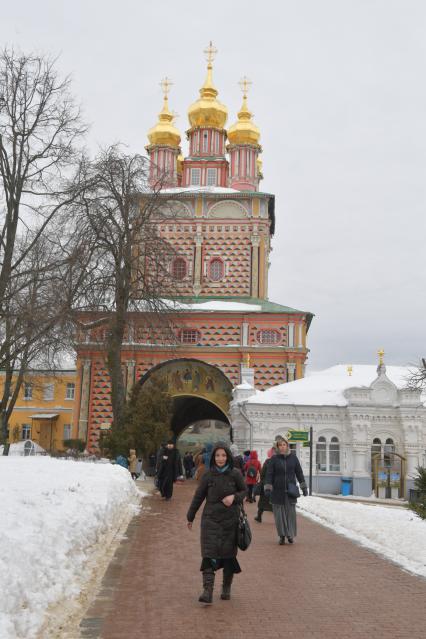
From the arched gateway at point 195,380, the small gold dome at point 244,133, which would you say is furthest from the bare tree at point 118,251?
the small gold dome at point 244,133

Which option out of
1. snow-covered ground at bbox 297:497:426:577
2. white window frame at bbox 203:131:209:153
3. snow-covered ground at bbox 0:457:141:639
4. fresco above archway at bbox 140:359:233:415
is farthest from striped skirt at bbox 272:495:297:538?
white window frame at bbox 203:131:209:153

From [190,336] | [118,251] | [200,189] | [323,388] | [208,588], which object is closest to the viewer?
[208,588]

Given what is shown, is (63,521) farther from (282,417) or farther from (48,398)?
(48,398)

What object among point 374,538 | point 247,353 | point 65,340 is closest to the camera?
point 374,538

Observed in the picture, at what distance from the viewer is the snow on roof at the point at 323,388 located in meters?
26.6

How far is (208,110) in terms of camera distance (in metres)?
41.4

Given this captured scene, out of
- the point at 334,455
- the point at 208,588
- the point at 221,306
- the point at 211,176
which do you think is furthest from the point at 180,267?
the point at 208,588

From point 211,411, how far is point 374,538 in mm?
34019

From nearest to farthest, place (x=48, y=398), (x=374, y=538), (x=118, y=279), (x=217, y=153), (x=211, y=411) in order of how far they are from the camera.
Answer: (x=374, y=538), (x=118, y=279), (x=217, y=153), (x=211, y=411), (x=48, y=398)

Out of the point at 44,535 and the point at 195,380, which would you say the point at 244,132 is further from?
the point at 44,535

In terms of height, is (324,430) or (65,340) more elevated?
(65,340)

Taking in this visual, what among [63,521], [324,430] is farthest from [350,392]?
[63,521]

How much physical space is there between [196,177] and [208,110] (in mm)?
4122

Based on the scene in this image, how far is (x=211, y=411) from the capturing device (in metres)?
44.8
